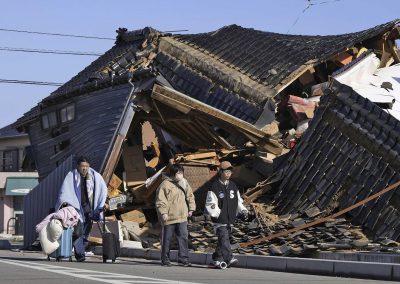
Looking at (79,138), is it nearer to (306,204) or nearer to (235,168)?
(235,168)

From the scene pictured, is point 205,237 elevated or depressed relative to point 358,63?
depressed

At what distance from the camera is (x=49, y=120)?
1004 inches

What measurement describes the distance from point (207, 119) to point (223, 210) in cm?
794

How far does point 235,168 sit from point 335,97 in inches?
141

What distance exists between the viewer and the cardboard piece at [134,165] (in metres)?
22.1

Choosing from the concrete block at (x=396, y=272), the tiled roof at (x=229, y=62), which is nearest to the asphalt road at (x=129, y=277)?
the concrete block at (x=396, y=272)

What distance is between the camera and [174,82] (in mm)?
24688

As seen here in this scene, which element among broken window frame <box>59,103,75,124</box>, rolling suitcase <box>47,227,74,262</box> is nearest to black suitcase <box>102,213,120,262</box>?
rolling suitcase <box>47,227,74,262</box>

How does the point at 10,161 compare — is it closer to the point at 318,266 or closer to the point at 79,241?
the point at 79,241

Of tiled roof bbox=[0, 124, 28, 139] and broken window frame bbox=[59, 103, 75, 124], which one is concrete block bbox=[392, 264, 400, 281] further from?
tiled roof bbox=[0, 124, 28, 139]

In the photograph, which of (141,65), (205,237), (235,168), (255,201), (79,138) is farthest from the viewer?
(141,65)

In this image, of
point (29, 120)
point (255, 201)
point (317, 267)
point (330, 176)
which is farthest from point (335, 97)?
point (29, 120)

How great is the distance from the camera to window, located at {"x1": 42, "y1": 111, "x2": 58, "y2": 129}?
25138mm

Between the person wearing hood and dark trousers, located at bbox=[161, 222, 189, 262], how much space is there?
58.4 inches
